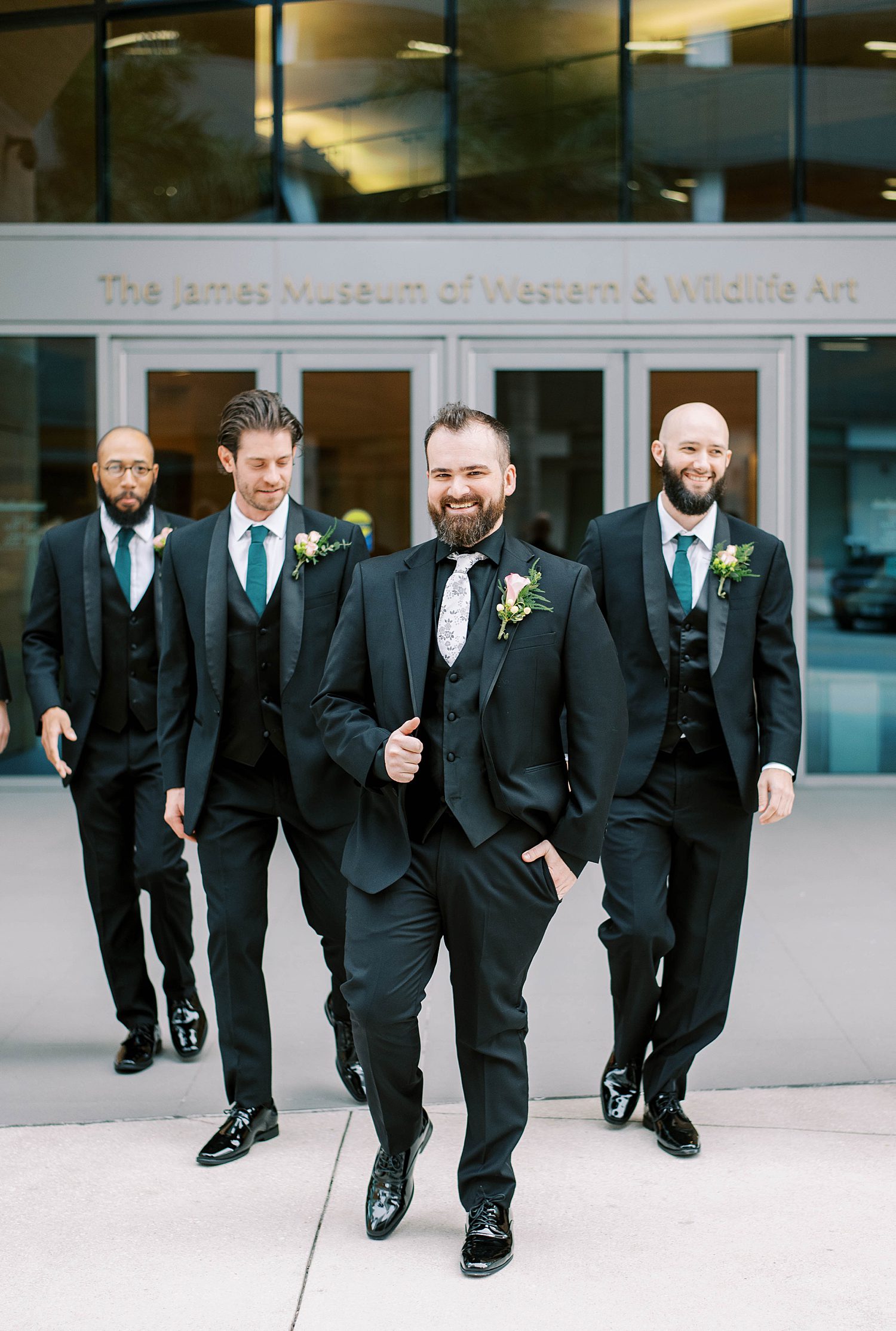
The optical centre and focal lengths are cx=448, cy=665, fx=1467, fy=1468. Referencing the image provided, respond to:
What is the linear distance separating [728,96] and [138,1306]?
30.9 ft

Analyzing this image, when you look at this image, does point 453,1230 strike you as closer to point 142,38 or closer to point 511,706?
point 511,706

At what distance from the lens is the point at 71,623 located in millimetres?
4750

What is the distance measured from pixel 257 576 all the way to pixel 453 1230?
1750 mm

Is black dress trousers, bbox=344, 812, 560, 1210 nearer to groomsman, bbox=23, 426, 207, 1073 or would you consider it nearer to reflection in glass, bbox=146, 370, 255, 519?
groomsman, bbox=23, 426, 207, 1073

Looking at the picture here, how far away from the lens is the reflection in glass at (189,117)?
34.1 feet

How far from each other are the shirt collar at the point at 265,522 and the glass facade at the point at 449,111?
685 cm

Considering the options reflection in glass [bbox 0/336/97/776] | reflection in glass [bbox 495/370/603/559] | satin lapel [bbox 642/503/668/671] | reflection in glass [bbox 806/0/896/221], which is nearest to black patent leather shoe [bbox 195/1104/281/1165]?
satin lapel [bbox 642/503/668/671]

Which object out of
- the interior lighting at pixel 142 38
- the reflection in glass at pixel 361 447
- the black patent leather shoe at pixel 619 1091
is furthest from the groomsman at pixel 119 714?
the interior lighting at pixel 142 38

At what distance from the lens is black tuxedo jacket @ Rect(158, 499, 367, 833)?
3.94 m

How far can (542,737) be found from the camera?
3.34m

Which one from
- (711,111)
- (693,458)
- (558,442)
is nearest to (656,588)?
(693,458)

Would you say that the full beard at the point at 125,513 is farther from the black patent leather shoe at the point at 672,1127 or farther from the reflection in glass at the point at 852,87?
the reflection in glass at the point at 852,87

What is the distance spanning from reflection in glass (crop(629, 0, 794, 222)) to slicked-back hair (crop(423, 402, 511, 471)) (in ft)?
24.8

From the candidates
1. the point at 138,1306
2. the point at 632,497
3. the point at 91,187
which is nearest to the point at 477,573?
the point at 138,1306
